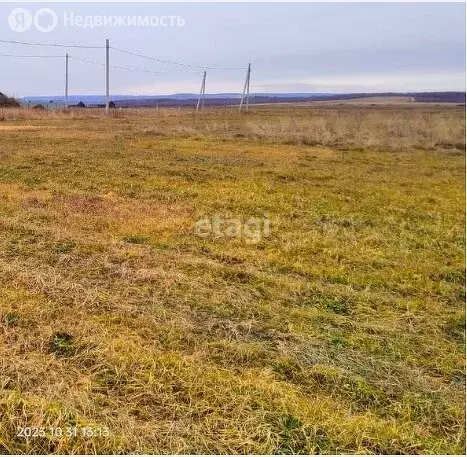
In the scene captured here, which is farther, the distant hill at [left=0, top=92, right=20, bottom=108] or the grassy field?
the distant hill at [left=0, top=92, right=20, bottom=108]

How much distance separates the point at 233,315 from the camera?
328 cm

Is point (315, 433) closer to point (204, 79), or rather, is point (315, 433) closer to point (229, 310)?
point (229, 310)

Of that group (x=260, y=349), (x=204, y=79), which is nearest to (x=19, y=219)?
(x=260, y=349)

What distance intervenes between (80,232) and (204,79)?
113 feet

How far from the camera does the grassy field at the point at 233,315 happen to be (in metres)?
2.15

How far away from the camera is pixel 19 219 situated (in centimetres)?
540

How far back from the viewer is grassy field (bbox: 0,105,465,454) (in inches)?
84.7
